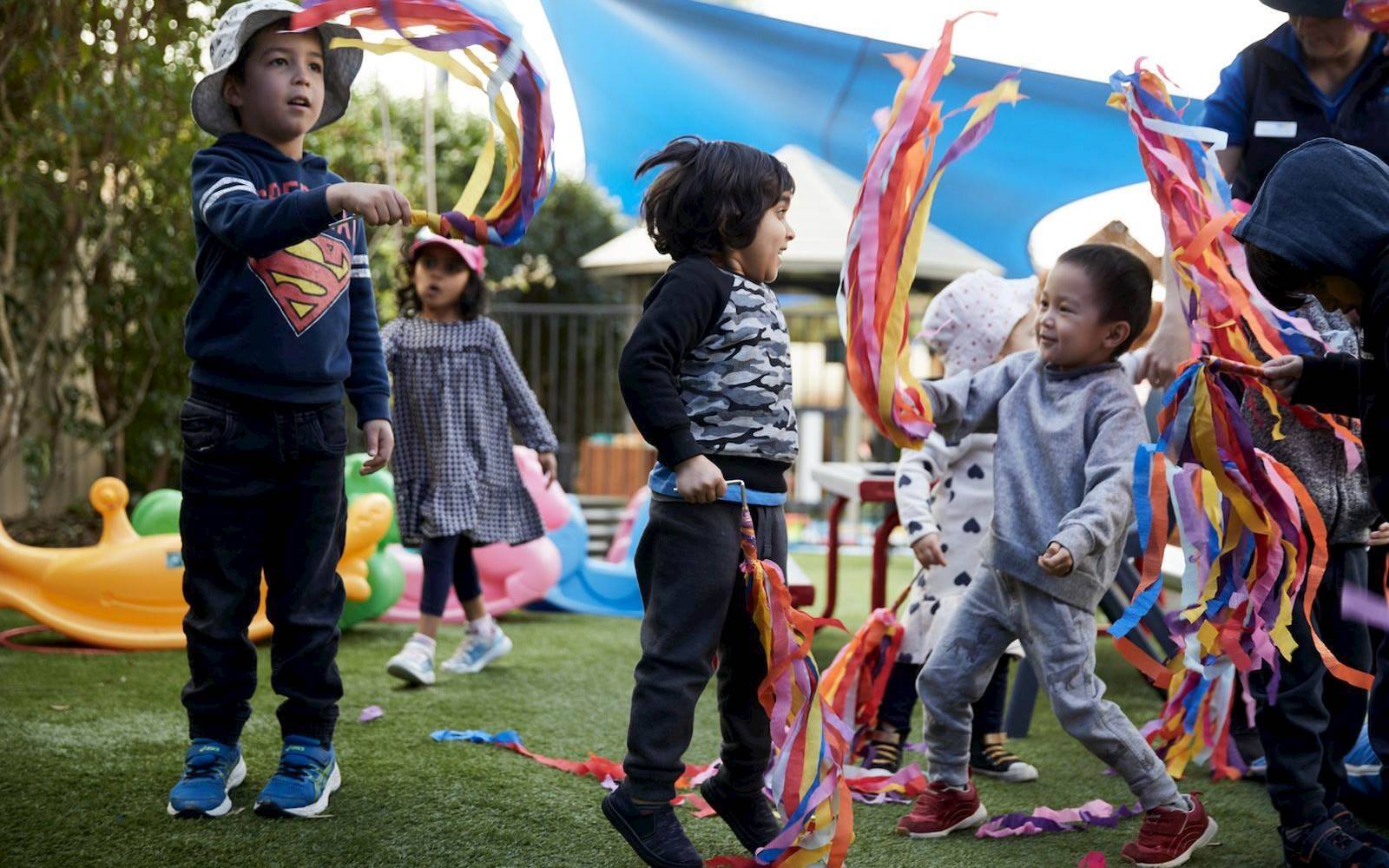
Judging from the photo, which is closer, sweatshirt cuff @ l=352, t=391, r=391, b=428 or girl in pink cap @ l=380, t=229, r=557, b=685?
sweatshirt cuff @ l=352, t=391, r=391, b=428

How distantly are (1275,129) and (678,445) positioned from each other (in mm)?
1499

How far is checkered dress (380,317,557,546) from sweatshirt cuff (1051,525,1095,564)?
2.22m

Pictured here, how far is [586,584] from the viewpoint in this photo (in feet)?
20.0

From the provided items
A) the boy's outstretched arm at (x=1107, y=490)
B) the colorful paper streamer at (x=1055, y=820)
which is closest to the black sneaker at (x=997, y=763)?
the colorful paper streamer at (x=1055, y=820)

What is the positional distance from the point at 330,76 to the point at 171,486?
4.85 m

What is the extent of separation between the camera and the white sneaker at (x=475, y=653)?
429cm

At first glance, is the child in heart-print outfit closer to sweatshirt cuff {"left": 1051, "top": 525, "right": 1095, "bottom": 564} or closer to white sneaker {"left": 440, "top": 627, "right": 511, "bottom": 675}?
sweatshirt cuff {"left": 1051, "top": 525, "right": 1095, "bottom": 564}

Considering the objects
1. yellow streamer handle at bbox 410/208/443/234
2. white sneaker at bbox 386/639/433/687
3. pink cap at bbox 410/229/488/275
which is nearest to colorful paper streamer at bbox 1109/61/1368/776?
yellow streamer handle at bbox 410/208/443/234

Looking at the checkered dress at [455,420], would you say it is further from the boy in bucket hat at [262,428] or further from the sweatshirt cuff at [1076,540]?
the sweatshirt cuff at [1076,540]

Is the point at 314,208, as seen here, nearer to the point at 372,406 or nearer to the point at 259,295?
the point at 259,295

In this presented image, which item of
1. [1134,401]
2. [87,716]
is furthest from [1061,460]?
[87,716]

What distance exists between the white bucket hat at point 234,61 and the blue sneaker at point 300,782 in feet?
3.95

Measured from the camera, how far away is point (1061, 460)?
8.39 feet

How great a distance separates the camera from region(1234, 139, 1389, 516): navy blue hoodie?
6.10 ft
